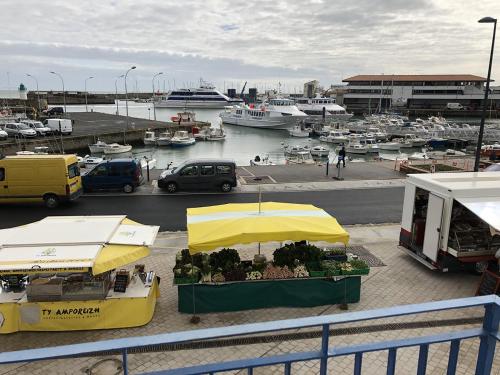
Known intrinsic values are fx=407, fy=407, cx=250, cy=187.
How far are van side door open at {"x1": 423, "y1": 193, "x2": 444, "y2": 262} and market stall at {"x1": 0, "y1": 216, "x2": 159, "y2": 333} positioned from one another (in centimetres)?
734

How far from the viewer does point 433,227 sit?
35.3 ft

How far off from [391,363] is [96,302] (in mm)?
6892

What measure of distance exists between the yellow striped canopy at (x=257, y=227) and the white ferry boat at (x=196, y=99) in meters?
139

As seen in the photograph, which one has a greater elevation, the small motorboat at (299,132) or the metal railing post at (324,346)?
the metal railing post at (324,346)

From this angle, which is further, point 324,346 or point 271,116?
point 271,116

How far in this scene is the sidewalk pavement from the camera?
7066 millimetres

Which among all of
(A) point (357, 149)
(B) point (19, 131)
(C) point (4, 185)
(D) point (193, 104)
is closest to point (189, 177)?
(C) point (4, 185)

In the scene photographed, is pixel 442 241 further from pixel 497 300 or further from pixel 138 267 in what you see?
pixel 497 300

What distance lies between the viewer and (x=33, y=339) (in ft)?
26.6

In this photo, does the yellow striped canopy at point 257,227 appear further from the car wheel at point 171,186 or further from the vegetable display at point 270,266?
the car wheel at point 171,186

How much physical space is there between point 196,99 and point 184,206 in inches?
5260

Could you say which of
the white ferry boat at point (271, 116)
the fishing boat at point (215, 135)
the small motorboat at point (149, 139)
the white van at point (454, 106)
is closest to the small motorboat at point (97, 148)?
the small motorboat at point (149, 139)

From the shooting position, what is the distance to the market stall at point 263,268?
8891 millimetres

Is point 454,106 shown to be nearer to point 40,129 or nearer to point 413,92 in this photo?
point 413,92
